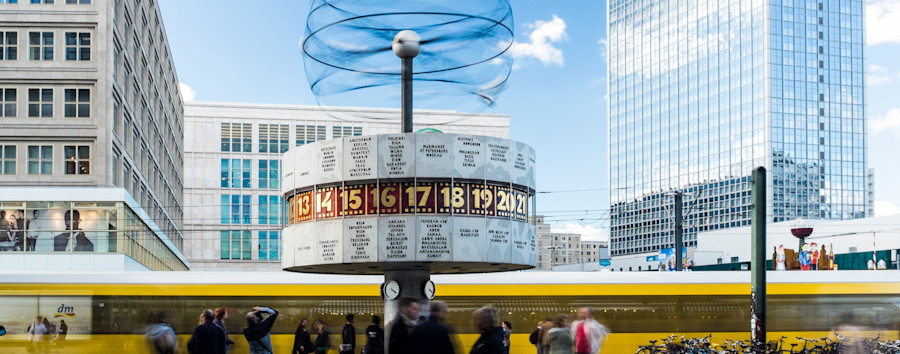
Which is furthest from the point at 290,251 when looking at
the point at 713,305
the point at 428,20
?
the point at 713,305

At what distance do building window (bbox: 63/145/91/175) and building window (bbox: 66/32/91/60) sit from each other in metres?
3.64

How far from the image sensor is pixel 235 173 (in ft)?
252

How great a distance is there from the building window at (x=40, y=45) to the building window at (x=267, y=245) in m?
39.3

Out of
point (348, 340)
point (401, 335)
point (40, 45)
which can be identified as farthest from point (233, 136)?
point (401, 335)

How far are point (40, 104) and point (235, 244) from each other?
129 feet

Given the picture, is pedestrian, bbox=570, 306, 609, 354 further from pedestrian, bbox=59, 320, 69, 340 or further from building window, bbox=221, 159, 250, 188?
building window, bbox=221, 159, 250, 188

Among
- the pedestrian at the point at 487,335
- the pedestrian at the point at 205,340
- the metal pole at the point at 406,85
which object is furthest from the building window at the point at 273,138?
the pedestrian at the point at 487,335

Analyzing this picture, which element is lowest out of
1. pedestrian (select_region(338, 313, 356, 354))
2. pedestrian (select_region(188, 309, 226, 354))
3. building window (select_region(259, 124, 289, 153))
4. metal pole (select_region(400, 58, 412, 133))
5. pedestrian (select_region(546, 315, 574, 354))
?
pedestrian (select_region(338, 313, 356, 354))

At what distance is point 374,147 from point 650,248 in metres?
157

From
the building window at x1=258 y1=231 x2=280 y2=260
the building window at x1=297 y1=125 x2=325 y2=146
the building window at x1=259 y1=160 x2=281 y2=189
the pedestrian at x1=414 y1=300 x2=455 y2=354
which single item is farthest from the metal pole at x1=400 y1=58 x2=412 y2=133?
the building window at x1=259 y1=160 x2=281 y2=189

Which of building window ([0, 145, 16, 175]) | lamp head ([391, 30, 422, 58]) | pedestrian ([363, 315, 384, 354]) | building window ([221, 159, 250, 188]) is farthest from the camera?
building window ([221, 159, 250, 188])

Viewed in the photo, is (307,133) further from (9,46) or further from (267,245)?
(9,46)

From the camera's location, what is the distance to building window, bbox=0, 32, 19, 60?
123ft

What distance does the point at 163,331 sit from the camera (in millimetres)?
11805
